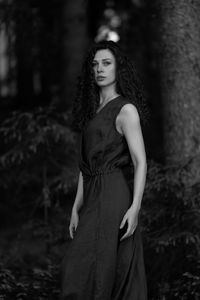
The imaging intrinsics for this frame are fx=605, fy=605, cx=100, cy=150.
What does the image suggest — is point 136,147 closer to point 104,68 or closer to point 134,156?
point 134,156

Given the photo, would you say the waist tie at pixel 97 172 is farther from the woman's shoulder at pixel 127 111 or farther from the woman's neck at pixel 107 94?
the woman's neck at pixel 107 94

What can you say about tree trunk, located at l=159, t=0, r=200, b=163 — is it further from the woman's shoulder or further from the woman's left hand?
the woman's left hand

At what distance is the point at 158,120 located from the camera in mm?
10203

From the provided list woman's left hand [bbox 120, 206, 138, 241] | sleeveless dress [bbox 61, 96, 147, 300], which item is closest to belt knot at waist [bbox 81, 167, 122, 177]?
sleeveless dress [bbox 61, 96, 147, 300]

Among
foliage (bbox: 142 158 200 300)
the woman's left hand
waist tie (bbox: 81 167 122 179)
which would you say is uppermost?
waist tie (bbox: 81 167 122 179)

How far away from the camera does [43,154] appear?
706 centimetres

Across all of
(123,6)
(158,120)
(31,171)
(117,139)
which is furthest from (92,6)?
(117,139)

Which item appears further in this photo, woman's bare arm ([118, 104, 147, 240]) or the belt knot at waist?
the belt knot at waist

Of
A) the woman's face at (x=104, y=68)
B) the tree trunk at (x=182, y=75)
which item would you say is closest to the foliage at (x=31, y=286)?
the tree trunk at (x=182, y=75)

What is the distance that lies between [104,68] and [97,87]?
0.31m

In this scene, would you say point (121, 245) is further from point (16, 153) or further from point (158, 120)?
point (158, 120)

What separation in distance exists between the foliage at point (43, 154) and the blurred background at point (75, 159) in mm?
13

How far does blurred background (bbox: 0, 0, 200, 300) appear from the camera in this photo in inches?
217

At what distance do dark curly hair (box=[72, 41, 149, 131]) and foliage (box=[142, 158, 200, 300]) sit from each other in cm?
110
